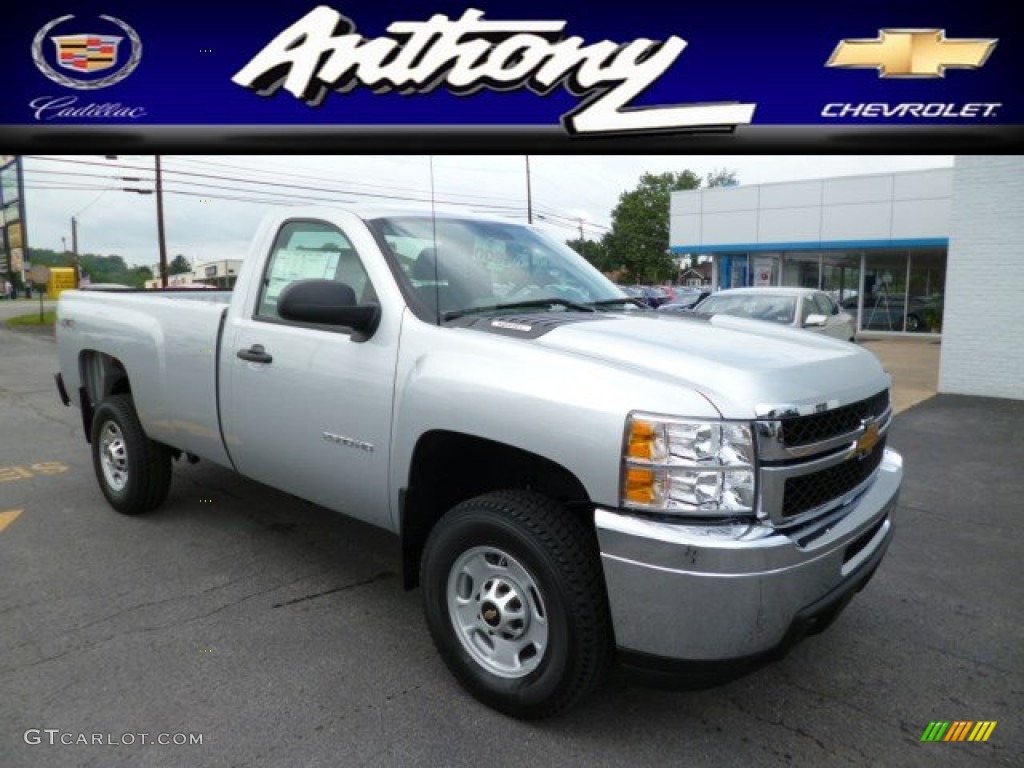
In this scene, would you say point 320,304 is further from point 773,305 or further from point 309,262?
point 773,305

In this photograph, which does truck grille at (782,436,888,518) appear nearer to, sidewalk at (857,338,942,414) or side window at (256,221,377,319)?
side window at (256,221,377,319)

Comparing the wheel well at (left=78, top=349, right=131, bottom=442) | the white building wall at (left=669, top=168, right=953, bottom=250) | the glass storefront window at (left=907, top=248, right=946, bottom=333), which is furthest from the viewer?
the glass storefront window at (left=907, top=248, right=946, bottom=333)

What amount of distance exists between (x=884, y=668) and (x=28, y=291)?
97061 millimetres

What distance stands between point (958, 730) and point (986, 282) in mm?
9599

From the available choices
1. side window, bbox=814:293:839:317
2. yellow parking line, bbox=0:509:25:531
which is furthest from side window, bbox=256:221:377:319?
side window, bbox=814:293:839:317

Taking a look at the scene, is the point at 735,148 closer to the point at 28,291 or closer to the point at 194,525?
the point at 194,525

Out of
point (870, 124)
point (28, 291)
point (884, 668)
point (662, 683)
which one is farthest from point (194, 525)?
point (28, 291)

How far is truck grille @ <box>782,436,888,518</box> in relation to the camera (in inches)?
95.0

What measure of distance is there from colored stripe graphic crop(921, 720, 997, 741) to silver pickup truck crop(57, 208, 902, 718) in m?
0.61

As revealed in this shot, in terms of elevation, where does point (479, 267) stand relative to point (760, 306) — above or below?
above

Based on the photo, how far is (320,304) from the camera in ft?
9.52

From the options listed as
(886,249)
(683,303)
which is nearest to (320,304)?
(683,303)

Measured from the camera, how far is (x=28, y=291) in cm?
8231

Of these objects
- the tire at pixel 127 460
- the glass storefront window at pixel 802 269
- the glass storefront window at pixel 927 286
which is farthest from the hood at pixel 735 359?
the glass storefront window at pixel 802 269
